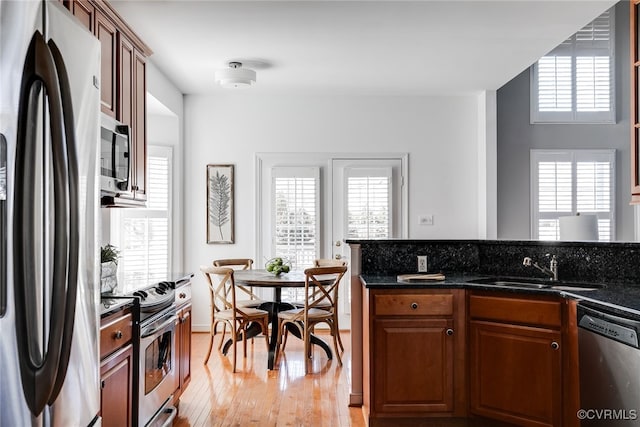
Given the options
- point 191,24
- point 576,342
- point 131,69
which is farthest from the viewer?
point 191,24

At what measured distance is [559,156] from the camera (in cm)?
559

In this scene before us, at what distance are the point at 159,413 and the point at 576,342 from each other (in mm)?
2217

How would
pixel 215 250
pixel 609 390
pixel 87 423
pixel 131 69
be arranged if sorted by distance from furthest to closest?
pixel 215 250, pixel 131 69, pixel 609 390, pixel 87 423

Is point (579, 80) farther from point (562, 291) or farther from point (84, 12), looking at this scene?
point (84, 12)

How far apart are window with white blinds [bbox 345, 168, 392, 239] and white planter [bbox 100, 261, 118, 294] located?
129 inches

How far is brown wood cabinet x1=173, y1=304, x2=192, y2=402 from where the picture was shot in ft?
9.85

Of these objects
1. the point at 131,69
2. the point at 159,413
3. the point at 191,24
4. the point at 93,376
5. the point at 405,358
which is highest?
the point at 191,24

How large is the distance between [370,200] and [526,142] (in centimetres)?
195

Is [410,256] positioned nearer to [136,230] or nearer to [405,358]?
[405,358]

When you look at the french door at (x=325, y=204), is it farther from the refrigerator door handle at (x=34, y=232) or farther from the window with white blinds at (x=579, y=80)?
the refrigerator door handle at (x=34, y=232)

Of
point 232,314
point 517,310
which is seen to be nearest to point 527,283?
point 517,310

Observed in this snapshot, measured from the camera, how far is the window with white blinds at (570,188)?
18.2 feet

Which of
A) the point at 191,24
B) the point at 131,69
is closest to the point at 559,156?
the point at 191,24

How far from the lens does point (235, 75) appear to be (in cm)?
438
